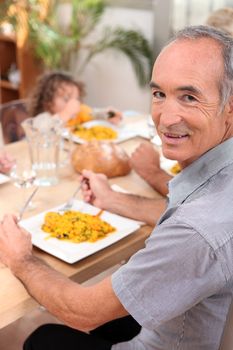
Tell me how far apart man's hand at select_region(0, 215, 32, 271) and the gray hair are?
1.92ft

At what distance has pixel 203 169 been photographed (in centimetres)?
98

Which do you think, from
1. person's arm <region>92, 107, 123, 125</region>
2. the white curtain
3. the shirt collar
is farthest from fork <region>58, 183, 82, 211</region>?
the white curtain

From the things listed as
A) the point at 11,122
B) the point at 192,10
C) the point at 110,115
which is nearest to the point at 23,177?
the point at 110,115

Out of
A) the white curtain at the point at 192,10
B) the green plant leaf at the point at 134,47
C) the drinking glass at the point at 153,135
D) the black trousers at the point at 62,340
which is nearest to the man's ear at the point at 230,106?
the black trousers at the point at 62,340

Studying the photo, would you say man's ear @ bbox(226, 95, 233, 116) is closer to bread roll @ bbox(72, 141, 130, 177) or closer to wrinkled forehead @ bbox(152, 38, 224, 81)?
wrinkled forehead @ bbox(152, 38, 224, 81)

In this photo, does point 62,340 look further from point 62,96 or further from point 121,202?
point 62,96

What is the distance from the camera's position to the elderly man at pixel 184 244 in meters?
0.83

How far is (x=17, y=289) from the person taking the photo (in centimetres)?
105

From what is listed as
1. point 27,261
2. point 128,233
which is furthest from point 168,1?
point 27,261

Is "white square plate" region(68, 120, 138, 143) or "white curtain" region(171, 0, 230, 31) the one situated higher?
"white curtain" region(171, 0, 230, 31)

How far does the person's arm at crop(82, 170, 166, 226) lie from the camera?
140 cm

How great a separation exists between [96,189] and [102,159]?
22 centimetres

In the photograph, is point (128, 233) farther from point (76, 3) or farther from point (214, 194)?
point (76, 3)

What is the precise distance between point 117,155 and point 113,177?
87 mm
